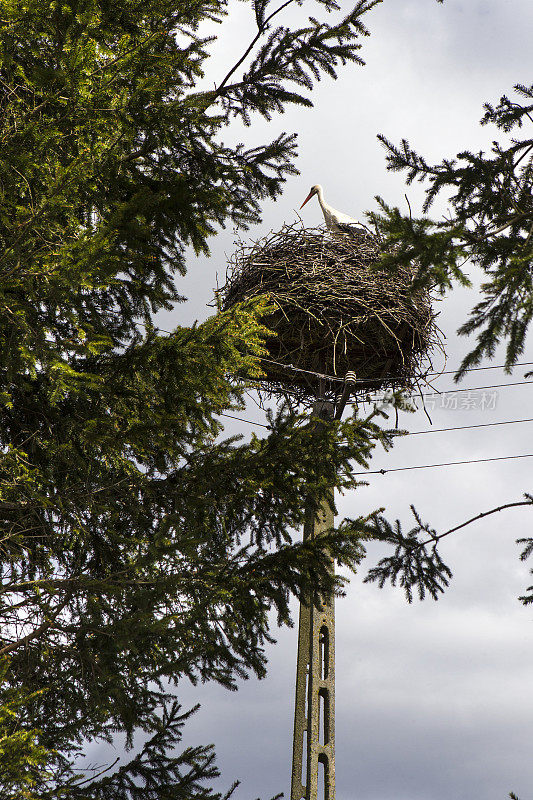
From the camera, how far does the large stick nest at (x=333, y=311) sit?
347 inches

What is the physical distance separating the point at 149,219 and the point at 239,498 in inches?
90.1

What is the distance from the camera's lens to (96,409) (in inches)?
255

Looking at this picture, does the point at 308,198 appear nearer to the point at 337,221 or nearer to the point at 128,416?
the point at 337,221

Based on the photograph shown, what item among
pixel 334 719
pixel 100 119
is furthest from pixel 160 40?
pixel 334 719

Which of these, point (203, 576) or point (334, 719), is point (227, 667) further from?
point (334, 719)

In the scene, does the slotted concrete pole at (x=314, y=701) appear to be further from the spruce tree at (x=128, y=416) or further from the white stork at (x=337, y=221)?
the white stork at (x=337, y=221)

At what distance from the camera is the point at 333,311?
8.82m

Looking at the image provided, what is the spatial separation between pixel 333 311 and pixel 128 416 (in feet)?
10.3

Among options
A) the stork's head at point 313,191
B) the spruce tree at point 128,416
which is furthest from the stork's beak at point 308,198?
the spruce tree at point 128,416

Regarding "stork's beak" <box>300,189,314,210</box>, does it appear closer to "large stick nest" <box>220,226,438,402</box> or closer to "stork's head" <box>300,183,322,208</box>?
"stork's head" <box>300,183,322,208</box>

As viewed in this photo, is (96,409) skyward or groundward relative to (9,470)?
skyward

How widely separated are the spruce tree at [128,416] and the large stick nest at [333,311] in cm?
174

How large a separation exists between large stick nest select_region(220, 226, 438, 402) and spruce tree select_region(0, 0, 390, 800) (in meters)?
1.74

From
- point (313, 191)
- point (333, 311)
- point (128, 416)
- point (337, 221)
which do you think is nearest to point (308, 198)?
point (313, 191)
